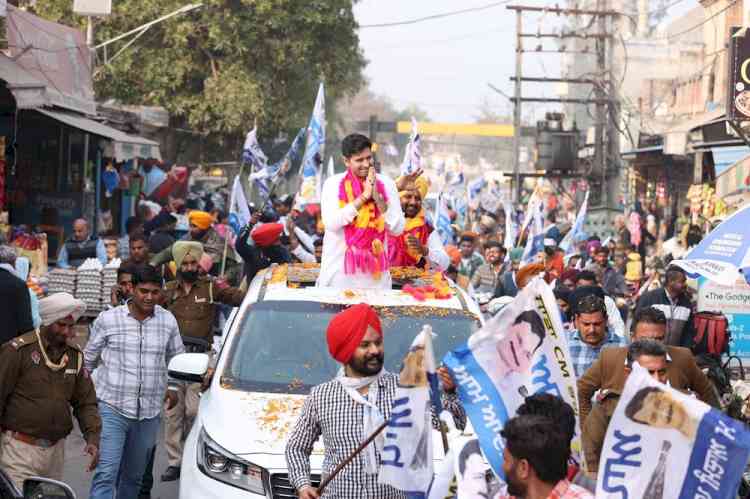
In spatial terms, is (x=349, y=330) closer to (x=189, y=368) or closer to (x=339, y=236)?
(x=189, y=368)

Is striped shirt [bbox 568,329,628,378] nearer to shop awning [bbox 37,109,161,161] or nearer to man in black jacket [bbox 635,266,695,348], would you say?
man in black jacket [bbox 635,266,695,348]

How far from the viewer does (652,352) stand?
6754mm

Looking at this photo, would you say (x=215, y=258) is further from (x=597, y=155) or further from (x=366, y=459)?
(x=597, y=155)

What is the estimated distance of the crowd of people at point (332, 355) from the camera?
5539 millimetres

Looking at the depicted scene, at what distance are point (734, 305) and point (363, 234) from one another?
22.8 ft

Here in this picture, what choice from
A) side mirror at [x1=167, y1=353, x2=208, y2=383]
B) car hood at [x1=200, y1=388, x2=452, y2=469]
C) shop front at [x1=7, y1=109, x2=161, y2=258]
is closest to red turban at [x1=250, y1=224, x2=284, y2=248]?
side mirror at [x1=167, y1=353, x2=208, y2=383]

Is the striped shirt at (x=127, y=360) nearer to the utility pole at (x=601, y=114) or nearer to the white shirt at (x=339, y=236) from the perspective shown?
the white shirt at (x=339, y=236)

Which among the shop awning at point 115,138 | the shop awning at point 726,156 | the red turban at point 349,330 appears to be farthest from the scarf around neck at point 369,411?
the shop awning at point 726,156

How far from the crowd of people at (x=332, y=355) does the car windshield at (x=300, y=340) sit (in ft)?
2.49

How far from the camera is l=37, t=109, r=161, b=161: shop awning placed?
63.6 ft

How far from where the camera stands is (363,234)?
8.86 meters

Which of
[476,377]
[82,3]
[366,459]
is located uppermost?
[82,3]

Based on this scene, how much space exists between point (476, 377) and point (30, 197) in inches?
734

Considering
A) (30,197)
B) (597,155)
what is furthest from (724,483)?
(597,155)
